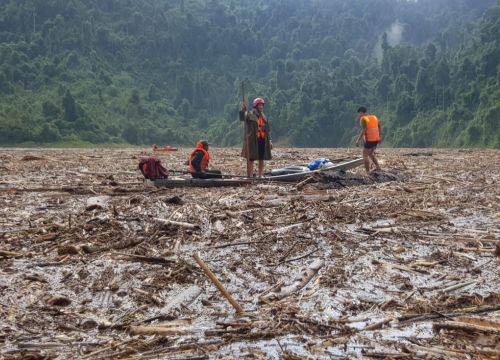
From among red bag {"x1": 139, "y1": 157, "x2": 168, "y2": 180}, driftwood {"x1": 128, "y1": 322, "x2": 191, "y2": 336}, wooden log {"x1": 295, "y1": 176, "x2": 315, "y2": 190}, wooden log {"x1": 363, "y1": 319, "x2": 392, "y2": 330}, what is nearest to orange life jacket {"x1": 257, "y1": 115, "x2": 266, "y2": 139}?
wooden log {"x1": 295, "y1": 176, "x2": 315, "y2": 190}

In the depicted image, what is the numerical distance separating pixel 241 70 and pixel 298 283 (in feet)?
303

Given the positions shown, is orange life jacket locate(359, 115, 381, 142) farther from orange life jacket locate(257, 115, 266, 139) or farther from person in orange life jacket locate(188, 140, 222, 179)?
person in orange life jacket locate(188, 140, 222, 179)

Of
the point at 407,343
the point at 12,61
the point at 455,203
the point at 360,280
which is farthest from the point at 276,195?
the point at 12,61

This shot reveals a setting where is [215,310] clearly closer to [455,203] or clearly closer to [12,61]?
[455,203]

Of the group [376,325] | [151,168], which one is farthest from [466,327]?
[151,168]

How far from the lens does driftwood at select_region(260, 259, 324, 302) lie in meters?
4.75

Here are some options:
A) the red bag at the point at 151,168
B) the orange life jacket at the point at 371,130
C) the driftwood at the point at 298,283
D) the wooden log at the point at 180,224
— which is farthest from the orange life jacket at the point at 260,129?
the driftwood at the point at 298,283

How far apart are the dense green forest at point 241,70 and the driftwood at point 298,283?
44.0 m

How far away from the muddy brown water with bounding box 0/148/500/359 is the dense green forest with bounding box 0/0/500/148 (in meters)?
41.9

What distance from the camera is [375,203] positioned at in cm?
915

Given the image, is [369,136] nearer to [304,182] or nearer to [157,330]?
[304,182]

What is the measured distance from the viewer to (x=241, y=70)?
9550 cm

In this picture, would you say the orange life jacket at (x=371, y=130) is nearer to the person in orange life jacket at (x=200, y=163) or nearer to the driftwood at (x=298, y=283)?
the person in orange life jacket at (x=200, y=163)

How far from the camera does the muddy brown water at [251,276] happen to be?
3869mm
